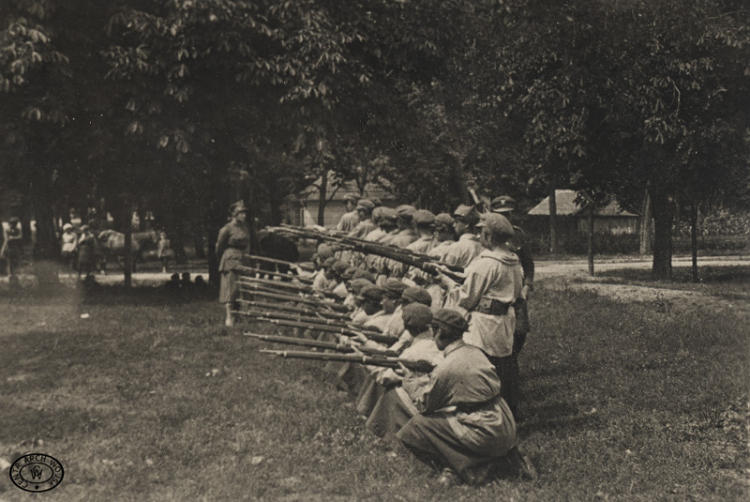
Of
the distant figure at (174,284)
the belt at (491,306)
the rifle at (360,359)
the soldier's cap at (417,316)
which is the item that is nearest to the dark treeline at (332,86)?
the distant figure at (174,284)

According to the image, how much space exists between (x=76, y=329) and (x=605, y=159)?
12866 mm

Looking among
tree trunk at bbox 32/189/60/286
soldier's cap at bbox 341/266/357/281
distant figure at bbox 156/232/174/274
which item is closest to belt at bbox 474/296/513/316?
soldier's cap at bbox 341/266/357/281

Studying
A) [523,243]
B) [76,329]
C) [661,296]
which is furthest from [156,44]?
[661,296]

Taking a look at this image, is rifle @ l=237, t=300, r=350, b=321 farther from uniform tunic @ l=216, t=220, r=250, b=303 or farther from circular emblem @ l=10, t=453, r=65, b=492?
uniform tunic @ l=216, t=220, r=250, b=303

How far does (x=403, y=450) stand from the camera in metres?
6.52

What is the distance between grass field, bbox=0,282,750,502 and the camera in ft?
19.1

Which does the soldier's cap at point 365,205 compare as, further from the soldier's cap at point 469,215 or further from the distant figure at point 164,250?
the distant figure at point 164,250

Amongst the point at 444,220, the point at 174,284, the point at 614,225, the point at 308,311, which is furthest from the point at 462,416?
the point at 614,225

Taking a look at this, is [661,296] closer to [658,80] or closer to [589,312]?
[589,312]

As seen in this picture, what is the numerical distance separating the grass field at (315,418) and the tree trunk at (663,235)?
7.78 meters

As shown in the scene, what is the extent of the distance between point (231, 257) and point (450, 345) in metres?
7.80

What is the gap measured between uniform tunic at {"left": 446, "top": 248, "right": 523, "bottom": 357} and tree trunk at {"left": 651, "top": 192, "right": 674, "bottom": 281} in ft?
47.6

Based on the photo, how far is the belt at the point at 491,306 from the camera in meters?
6.86

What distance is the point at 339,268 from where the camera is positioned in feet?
33.8
